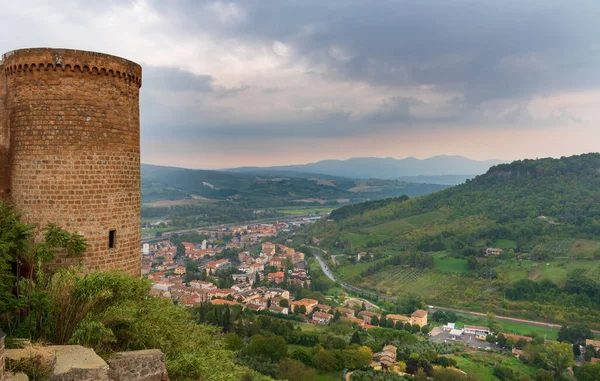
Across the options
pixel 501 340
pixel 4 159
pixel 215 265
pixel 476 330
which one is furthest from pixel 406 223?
pixel 4 159

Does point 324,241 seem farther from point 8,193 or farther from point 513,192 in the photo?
point 8,193

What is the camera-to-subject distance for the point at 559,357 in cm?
4812

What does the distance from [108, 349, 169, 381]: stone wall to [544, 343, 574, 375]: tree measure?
2134 inches

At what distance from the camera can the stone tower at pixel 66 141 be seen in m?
8.59

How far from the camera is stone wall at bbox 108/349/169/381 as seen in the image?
662 cm

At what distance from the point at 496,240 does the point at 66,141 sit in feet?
347

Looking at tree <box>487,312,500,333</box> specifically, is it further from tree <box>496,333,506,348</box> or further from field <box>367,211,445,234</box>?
field <box>367,211,445,234</box>

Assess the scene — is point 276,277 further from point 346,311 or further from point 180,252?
point 180,252

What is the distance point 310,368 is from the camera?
139 ft

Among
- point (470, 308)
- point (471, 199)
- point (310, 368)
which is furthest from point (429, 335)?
point (471, 199)

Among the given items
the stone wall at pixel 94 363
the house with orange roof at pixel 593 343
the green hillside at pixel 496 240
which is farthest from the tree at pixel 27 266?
the green hillside at pixel 496 240

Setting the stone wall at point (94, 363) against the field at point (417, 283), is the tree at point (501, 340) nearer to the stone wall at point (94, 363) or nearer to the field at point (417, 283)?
the field at point (417, 283)

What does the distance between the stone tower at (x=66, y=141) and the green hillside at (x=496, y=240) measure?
7276cm

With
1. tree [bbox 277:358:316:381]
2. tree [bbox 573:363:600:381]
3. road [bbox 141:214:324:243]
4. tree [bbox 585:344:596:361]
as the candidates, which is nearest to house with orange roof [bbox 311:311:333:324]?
tree [bbox 277:358:316:381]
